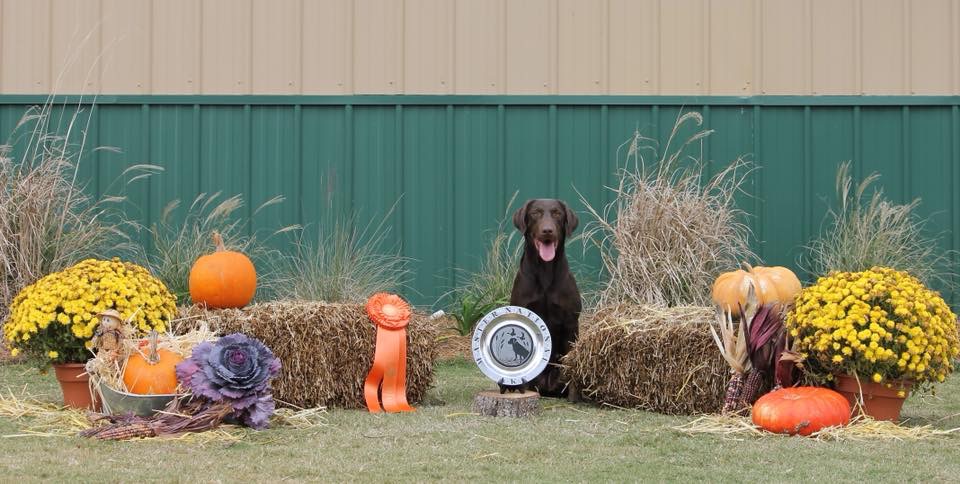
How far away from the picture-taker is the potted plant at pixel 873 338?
4.70m

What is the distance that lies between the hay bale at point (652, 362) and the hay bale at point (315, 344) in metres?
0.88

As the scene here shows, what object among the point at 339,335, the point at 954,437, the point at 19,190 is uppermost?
the point at 19,190

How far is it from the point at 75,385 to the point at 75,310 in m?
0.36

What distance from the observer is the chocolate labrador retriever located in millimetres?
5594

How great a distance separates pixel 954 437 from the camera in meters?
4.57

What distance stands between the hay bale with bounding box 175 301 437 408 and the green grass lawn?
44 cm
